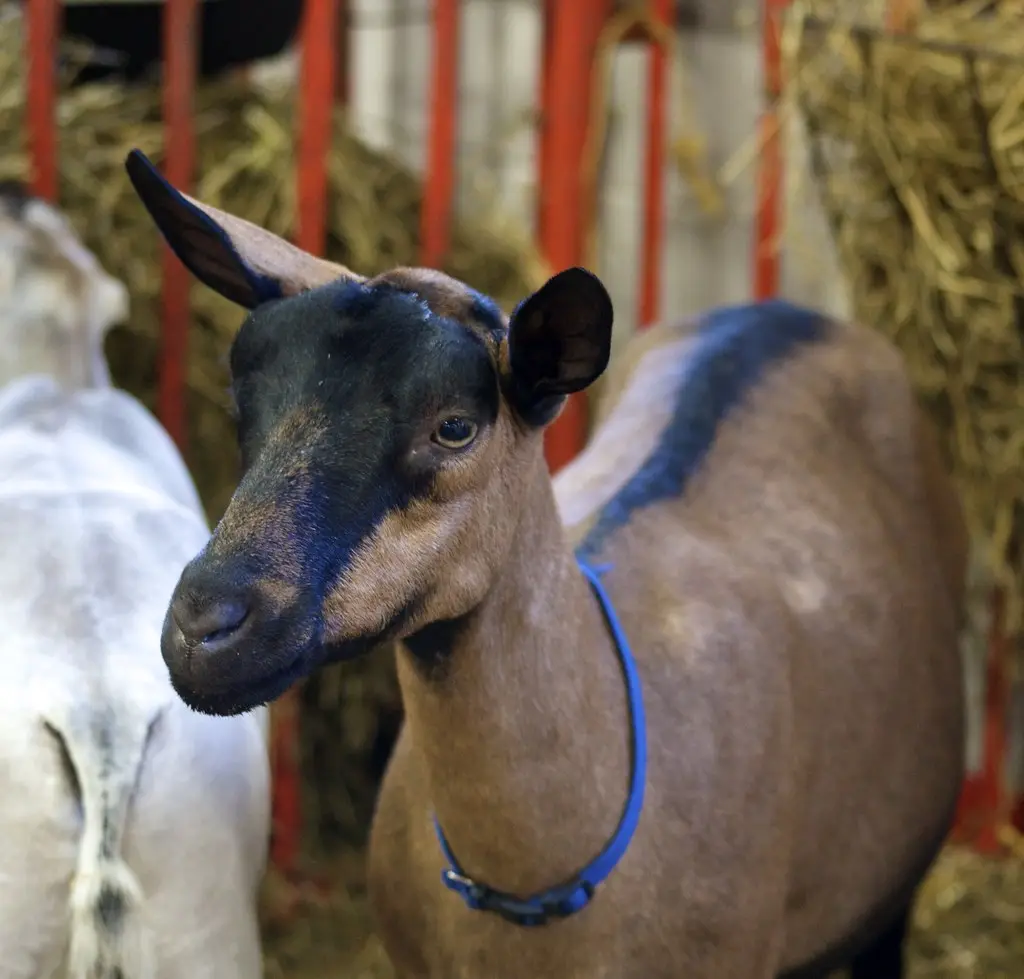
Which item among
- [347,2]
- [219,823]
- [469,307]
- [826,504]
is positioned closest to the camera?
[469,307]

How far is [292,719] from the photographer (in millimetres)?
3051

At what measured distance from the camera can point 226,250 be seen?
1.62 m

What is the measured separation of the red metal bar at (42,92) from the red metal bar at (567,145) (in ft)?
3.40

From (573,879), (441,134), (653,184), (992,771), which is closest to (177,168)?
(441,134)

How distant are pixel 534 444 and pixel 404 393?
0.22m

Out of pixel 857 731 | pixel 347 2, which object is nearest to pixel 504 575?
pixel 857 731

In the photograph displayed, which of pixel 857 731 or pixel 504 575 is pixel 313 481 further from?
pixel 857 731

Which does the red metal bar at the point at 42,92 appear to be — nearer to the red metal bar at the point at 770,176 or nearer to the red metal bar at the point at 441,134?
the red metal bar at the point at 441,134

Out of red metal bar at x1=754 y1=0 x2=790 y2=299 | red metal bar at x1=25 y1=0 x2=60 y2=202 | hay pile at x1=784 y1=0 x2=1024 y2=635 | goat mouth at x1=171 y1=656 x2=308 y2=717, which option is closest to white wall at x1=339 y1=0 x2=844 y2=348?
red metal bar at x1=754 y1=0 x2=790 y2=299

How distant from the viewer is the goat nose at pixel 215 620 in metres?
1.32

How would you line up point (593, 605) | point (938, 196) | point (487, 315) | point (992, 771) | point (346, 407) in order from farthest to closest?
point (992, 771) → point (938, 196) → point (593, 605) → point (487, 315) → point (346, 407)

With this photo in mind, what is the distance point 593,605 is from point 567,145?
5.02ft

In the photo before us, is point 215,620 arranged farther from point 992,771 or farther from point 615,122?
point 615,122

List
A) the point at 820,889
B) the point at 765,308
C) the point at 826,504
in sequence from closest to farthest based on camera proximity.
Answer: the point at 820,889
the point at 826,504
the point at 765,308
